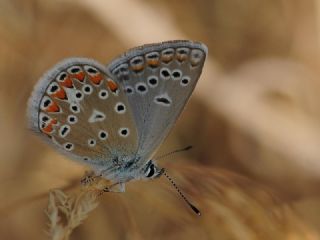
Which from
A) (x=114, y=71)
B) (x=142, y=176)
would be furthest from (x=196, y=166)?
(x=114, y=71)

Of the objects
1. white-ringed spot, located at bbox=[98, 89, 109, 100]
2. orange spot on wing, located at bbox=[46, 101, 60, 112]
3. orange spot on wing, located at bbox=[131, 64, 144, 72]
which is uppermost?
orange spot on wing, located at bbox=[131, 64, 144, 72]

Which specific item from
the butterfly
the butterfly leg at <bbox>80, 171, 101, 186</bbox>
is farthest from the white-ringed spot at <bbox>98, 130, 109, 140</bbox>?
the butterfly leg at <bbox>80, 171, 101, 186</bbox>

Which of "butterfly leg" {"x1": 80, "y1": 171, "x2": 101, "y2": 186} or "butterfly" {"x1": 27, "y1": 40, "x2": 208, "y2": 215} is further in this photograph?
"butterfly leg" {"x1": 80, "y1": 171, "x2": 101, "y2": 186}

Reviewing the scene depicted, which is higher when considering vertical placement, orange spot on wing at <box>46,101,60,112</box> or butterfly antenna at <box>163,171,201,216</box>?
orange spot on wing at <box>46,101,60,112</box>

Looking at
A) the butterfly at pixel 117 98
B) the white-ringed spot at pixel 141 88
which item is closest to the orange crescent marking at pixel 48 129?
the butterfly at pixel 117 98

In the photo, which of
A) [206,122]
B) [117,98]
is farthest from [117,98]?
[206,122]

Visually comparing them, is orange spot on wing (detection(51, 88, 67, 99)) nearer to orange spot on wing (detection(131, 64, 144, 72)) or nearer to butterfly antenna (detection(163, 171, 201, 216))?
orange spot on wing (detection(131, 64, 144, 72))

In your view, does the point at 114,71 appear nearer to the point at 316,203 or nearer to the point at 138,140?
the point at 138,140

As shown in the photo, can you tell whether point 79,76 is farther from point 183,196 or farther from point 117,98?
point 183,196
